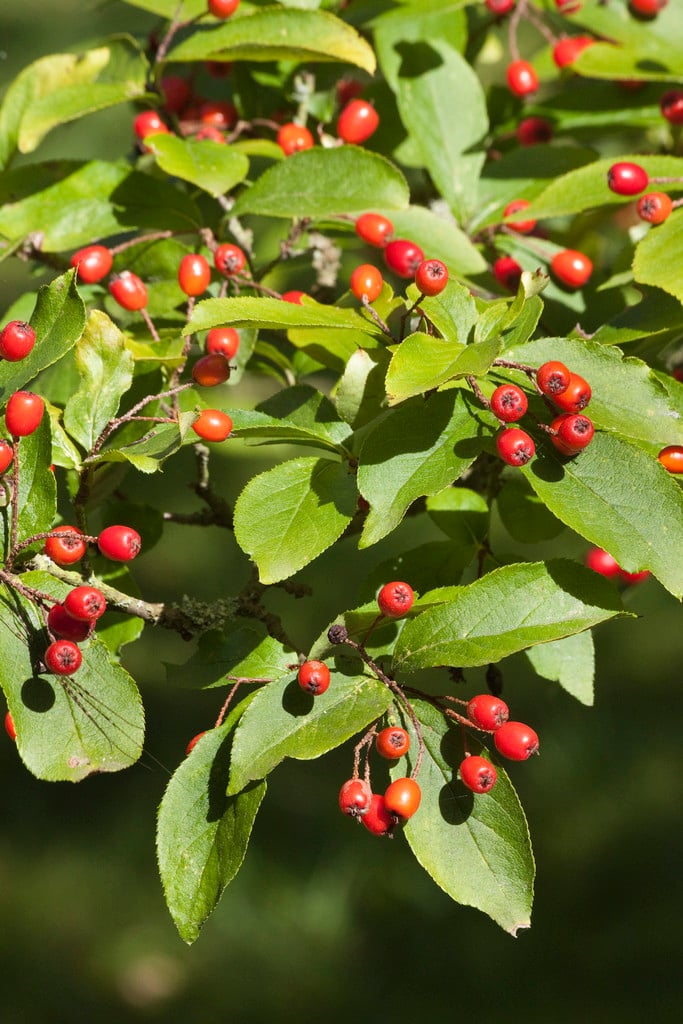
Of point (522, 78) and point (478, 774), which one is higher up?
point (522, 78)

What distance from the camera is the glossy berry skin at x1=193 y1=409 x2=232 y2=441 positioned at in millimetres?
1719

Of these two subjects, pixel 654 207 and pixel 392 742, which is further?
pixel 654 207

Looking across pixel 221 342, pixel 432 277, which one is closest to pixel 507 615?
pixel 432 277

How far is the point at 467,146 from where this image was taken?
2568 mm

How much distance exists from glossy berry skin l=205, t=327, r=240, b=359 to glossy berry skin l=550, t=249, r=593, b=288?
69cm

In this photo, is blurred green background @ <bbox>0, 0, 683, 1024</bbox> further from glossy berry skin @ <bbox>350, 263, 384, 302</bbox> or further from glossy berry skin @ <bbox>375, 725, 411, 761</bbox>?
glossy berry skin @ <bbox>375, 725, 411, 761</bbox>

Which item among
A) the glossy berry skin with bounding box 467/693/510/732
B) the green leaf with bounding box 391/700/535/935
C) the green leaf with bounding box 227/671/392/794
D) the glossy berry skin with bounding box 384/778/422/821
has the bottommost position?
the green leaf with bounding box 391/700/535/935

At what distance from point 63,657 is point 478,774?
2.05 ft

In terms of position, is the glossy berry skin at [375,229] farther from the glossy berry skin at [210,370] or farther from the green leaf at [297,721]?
the green leaf at [297,721]

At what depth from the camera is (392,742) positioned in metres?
1.64

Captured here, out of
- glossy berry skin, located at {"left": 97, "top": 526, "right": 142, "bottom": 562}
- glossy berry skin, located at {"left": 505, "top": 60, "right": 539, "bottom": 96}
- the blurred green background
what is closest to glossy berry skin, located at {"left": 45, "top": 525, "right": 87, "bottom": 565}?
glossy berry skin, located at {"left": 97, "top": 526, "right": 142, "bottom": 562}

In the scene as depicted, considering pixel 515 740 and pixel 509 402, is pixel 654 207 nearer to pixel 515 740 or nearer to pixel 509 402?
pixel 509 402

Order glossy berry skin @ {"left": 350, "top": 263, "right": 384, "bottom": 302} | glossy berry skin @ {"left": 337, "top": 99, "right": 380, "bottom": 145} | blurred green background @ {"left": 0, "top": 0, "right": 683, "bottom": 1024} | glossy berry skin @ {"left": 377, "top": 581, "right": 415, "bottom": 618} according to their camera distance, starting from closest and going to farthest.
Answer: glossy berry skin @ {"left": 377, "top": 581, "right": 415, "bottom": 618}
glossy berry skin @ {"left": 350, "top": 263, "right": 384, "bottom": 302}
glossy berry skin @ {"left": 337, "top": 99, "right": 380, "bottom": 145}
blurred green background @ {"left": 0, "top": 0, "right": 683, "bottom": 1024}

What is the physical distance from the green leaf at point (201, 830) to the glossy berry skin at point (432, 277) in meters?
0.71
